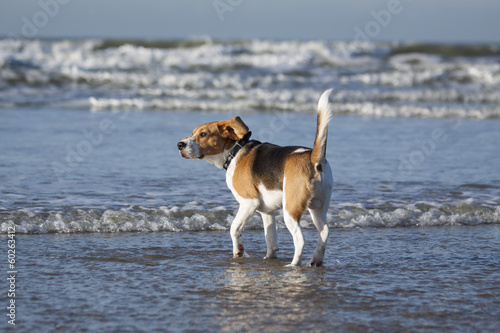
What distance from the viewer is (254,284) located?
4977 mm

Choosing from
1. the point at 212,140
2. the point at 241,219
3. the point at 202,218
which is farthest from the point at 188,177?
the point at 241,219

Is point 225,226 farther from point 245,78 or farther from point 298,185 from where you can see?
point 245,78

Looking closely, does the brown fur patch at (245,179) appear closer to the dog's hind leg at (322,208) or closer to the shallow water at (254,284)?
the dog's hind leg at (322,208)

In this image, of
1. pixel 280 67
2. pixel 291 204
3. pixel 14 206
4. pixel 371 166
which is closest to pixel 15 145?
pixel 14 206

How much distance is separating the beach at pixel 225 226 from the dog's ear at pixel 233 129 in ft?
3.61

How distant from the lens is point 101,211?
7.06m

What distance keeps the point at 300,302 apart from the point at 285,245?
187 centimetres

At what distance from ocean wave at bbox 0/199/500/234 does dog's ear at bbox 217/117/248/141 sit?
150cm

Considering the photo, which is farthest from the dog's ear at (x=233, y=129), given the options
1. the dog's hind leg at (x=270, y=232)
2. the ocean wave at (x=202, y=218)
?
the ocean wave at (x=202, y=218)

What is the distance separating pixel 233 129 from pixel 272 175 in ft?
2.10

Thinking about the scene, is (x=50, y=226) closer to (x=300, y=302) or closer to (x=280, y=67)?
(x=300, y=302)

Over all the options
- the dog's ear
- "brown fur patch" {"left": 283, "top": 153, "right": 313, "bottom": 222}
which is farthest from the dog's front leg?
the dog's ear

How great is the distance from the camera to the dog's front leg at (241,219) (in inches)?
215

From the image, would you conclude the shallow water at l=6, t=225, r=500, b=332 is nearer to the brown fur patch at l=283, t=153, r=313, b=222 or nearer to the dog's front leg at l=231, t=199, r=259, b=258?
the dog's front leg at l=231, t=199, r=259, b=258
